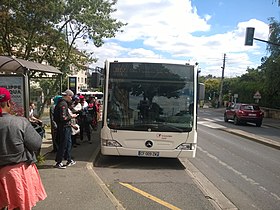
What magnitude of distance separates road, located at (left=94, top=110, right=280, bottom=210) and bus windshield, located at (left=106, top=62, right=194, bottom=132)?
3.56 ft

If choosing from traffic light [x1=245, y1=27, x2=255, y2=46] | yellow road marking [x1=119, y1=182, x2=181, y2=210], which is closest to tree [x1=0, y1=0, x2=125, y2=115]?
traffic light [x1=245, y1=27, x2=255, y2=46]

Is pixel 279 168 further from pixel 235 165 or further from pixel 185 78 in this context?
pixel 185 78

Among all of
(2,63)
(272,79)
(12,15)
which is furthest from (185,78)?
(272,79)

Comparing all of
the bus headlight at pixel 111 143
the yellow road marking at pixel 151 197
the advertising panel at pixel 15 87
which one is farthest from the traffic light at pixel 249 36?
the advertising panel at pixel 15 87

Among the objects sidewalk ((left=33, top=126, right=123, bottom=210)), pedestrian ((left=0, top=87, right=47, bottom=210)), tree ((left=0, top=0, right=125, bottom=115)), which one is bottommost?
sidewalk ((left=33, top=126, right=123, bottom=210))

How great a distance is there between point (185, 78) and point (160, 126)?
136 centimetres

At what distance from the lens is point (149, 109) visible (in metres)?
8.33

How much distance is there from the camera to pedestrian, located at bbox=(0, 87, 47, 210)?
3531mm

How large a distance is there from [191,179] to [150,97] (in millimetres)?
2320

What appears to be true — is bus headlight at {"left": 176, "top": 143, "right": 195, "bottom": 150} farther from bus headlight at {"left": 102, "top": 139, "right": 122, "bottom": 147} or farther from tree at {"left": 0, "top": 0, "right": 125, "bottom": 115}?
tree at {"left": 0, "top": 0, "right": 125, "bottom": 115}

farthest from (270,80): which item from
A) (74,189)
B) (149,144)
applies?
(74,189)

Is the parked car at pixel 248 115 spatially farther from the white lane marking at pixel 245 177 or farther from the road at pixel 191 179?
the white lane marking at pixel 245 177

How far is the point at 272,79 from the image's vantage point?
32219 millimetres

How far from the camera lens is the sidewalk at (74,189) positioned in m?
4.84
